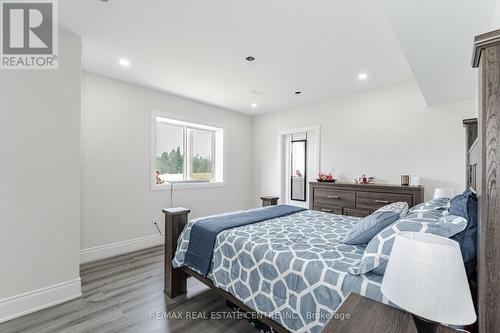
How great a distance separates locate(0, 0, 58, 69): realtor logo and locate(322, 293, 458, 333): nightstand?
2.91m

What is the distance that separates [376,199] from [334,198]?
2.01 feet

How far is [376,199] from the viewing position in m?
3.25

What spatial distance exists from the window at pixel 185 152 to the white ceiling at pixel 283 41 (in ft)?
3.04

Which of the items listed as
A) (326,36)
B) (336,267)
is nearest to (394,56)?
(326,36)

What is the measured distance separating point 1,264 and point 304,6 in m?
3.28

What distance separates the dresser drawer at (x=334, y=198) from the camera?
11.5ft

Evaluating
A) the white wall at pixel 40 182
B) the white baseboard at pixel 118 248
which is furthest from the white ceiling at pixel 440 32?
the white baseboard at pixel 118 248

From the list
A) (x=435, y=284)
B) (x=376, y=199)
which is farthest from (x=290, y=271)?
(x=376, y=199)

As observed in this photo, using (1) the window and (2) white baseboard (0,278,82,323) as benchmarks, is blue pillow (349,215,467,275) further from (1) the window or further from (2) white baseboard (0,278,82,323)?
(1) the window

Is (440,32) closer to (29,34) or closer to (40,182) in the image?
(29,34)

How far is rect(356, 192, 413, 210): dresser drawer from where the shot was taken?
3.03 m

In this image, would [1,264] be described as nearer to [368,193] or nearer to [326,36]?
[326,36]

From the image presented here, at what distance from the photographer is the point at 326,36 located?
7.37 feet

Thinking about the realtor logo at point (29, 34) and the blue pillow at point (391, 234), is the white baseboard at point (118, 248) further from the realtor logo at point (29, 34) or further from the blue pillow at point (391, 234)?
the blue pillow at point (391, 234)
